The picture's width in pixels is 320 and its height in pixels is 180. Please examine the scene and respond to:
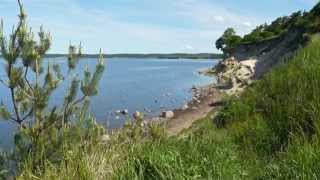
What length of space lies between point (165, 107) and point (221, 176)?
1584 inches

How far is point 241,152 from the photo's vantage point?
27.8 feet

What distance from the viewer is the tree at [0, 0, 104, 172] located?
10743mm

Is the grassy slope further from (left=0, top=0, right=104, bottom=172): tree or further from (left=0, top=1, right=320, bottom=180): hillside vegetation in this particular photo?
(left=0, top=0, right=104, bottom=172): tree

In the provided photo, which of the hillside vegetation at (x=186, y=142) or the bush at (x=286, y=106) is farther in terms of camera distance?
the bush at (x=286, y=106)

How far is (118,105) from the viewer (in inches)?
1932

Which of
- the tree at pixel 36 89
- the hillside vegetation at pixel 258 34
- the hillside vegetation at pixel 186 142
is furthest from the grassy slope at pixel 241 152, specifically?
the hillside vegetation at pixel 258 34

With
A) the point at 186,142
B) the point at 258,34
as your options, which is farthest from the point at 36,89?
the point at 258,34

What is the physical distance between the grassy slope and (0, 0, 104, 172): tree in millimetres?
2512

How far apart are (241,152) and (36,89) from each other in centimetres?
448

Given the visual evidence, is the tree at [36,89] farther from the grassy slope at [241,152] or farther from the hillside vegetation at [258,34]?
the hillside vegetation at [258,34]

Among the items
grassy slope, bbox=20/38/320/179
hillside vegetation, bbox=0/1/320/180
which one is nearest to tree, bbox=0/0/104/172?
hillside vegetation, bbox=0/1/320/180

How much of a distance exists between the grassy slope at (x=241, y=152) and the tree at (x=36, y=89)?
251 cm

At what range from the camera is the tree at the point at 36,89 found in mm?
10743

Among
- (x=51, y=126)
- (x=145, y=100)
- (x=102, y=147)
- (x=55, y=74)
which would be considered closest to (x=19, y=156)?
(x=51, y=126)
